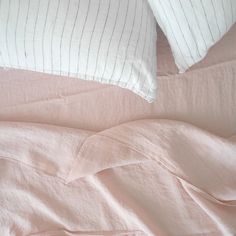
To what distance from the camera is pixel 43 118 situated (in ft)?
3.02

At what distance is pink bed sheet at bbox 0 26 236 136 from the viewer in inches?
35.0

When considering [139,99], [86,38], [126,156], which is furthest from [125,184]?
[86,38]

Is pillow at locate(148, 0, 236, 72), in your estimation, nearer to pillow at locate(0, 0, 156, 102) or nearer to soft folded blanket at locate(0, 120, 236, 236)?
pillow at locate(0, 0, 156, 102)

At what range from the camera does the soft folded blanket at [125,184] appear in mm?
833

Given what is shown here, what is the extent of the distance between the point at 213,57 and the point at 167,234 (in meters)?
0.48

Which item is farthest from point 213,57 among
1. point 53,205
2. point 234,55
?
point 53,205

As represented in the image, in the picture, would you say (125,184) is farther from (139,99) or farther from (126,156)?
(139,99)

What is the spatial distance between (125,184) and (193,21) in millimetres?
429

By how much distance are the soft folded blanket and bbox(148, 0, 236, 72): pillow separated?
20cm

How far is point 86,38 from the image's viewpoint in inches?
29.5

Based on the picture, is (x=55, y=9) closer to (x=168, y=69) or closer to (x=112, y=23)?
(x=112, y=23)

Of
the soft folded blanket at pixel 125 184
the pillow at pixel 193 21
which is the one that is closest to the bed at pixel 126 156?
the soft folded blanket at pixel 125 184

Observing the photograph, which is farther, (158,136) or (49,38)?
(158,136)

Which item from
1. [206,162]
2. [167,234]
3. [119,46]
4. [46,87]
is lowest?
[167,234]
